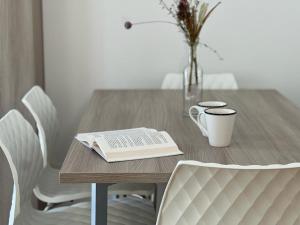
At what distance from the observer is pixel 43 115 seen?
216 centimetres

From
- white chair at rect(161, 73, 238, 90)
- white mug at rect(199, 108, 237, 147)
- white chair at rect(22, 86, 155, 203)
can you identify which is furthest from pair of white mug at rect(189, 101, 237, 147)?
white chair at rect(161, 73, 238, 90)

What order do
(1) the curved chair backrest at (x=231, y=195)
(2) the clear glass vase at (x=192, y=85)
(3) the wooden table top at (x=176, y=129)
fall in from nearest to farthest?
(1) the curved chair backrest at (x=231, y=195)
(3) the wooden table top at (x=176, y=129)
(2) the clear glass vase at (x=192, y=85)

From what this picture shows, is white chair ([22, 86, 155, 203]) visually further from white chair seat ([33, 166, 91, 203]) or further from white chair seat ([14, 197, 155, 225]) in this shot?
white chair seat ([14, 197, 155, 225])

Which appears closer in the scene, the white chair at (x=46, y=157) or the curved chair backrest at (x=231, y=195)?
the curved chair backrest at (x=231, y=195)

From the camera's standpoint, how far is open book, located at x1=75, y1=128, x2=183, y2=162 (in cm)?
149

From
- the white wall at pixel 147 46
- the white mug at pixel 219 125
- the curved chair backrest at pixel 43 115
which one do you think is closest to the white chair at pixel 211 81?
the white wall at pixel 147 46

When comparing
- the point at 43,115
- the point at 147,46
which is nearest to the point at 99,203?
the point at 43,115

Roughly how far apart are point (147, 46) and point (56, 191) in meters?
1.10

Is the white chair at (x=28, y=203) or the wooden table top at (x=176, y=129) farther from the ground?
the wooden table top at (x=176, y=129)

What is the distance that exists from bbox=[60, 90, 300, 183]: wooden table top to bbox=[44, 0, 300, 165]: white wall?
370 mm

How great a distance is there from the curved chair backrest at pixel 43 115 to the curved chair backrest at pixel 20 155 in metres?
0.10

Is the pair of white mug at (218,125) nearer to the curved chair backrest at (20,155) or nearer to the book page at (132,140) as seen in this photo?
the book page at (132,140)

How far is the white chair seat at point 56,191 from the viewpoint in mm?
2020

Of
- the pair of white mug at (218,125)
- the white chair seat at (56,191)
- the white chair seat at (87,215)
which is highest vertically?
the pair of white mug at (218,125)
